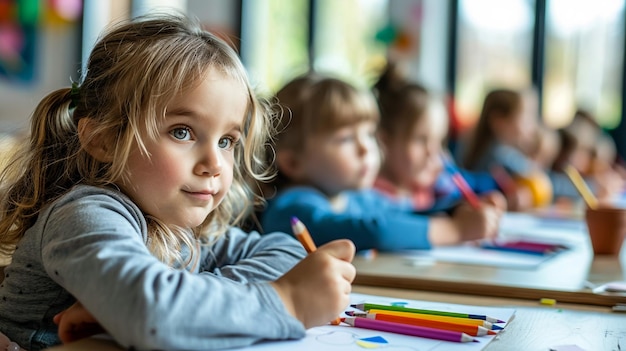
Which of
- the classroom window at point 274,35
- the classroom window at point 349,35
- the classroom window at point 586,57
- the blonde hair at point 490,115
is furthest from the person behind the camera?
the classroom window at point 274,35

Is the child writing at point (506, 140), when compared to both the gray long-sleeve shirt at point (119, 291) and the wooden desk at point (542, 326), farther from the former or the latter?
the gray long-sleeve shirt at point (119, 291)

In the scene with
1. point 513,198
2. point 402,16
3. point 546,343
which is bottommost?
point 513,198

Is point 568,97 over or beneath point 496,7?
beneath

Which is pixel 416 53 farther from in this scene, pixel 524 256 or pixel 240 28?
pixel 524 256

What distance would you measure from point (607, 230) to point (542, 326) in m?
0.61

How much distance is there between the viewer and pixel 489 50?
5.23 metres

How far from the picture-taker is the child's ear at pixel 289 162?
1.68m

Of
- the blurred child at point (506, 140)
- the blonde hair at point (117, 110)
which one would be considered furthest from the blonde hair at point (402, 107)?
the blonde hair at point (117, 110)

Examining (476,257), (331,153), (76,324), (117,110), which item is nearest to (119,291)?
(76,324)

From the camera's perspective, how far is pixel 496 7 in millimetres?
5191

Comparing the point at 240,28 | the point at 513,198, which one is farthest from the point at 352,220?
the point at 240,28

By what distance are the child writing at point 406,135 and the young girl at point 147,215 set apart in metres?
1.26

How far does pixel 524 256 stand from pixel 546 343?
0.64 meters

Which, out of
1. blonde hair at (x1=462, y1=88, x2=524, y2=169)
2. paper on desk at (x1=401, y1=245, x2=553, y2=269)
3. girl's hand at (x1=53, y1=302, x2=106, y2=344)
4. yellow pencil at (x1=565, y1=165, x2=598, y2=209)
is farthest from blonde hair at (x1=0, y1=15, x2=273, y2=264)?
blonde hair at (x1=462, y1=88, x2=524, y2=169)
